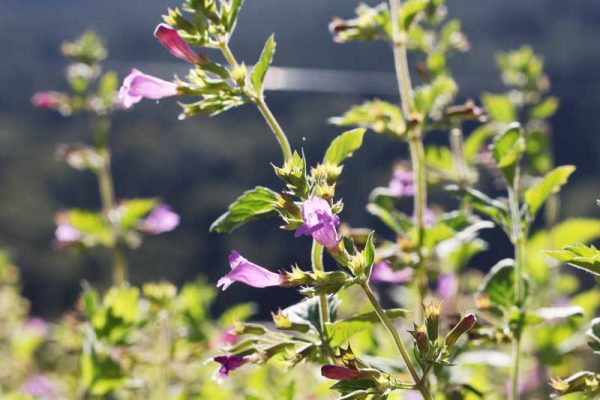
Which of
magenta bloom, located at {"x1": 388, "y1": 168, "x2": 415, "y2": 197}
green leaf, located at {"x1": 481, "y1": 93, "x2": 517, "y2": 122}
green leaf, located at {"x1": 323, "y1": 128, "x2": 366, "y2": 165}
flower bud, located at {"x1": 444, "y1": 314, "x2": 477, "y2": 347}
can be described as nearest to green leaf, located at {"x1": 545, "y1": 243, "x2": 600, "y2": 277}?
flower bud, located at {"x1": 444, "y1": 314, "x2": 477, "y2": 347}

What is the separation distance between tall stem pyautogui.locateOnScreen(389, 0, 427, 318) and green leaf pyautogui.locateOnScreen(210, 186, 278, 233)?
290mm

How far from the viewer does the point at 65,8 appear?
394cm

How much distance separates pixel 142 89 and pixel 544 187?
39 cm

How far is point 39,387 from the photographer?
1.76 metres

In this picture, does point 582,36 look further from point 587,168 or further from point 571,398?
point 571,398

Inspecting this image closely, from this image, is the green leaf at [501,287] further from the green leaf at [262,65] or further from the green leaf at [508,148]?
the green leaf at [262,65]

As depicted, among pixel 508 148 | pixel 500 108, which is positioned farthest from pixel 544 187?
pixel 500 108

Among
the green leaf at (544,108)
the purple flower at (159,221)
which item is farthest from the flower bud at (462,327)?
the green leaf at (544,108)

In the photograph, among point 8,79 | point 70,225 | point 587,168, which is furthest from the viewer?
point 8,79

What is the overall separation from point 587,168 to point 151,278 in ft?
4.93

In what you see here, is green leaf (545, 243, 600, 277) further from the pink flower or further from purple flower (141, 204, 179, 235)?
purple flower (141, 204, 179, 235)

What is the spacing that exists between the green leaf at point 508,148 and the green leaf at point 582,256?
223 mm

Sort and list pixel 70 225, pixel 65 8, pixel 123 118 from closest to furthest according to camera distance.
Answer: pixel 70 225
pixel 123 118
pixel 65 8

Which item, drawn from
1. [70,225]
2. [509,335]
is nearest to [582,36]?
[70,225]
